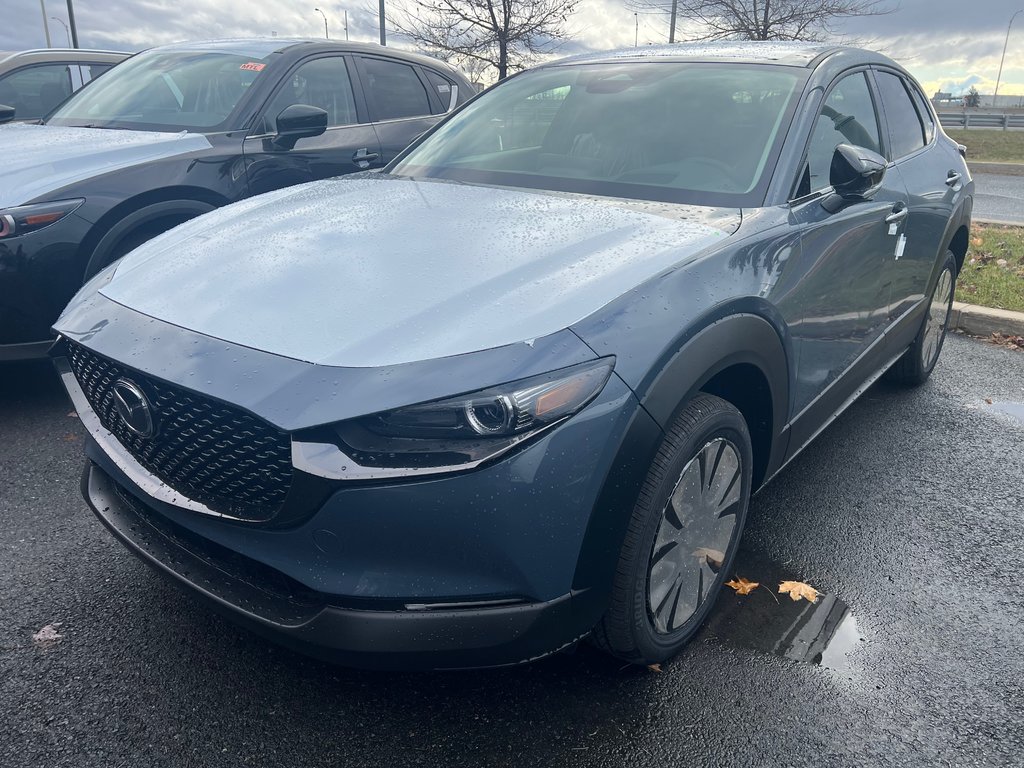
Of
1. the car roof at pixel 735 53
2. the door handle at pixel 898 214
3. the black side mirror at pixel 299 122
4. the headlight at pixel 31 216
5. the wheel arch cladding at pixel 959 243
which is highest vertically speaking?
the car roof at pixel 735 53

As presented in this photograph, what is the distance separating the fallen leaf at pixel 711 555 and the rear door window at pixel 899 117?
2259mm

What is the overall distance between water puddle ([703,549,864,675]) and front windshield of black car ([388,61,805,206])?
1.31 meters

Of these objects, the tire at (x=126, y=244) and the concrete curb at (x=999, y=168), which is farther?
the concrete curb at (x=999, y=168)

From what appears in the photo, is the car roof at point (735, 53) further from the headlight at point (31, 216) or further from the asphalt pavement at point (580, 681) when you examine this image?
the headlight at point (31, 216)

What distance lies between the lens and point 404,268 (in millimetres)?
2186

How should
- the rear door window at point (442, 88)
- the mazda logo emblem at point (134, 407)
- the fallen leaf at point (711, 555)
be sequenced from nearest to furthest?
the mazda logo emblem at point (134, 407) < the fallen leaf at point (711, 555) < the rear door window at point (442, 88)

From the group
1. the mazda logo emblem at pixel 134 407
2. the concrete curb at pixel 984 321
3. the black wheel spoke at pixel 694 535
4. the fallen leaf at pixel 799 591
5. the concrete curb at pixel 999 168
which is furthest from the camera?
the concrete curb at pixel 999 168

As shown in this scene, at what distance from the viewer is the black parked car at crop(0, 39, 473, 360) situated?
378cm

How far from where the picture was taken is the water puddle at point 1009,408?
4423 millimetres

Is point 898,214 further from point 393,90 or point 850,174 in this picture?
point 393,90

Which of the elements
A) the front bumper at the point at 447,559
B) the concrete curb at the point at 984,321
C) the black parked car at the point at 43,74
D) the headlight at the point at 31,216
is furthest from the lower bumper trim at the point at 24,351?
the concrete curb at the point at 984,321

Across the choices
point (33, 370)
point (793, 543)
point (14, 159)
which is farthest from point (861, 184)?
point (33, 370)

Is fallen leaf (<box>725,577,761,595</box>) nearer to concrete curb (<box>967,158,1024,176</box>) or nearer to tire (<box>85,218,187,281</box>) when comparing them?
tire (<box>85,218,187,281</box>)

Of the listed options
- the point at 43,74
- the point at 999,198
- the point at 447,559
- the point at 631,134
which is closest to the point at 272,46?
the point at 43,74
